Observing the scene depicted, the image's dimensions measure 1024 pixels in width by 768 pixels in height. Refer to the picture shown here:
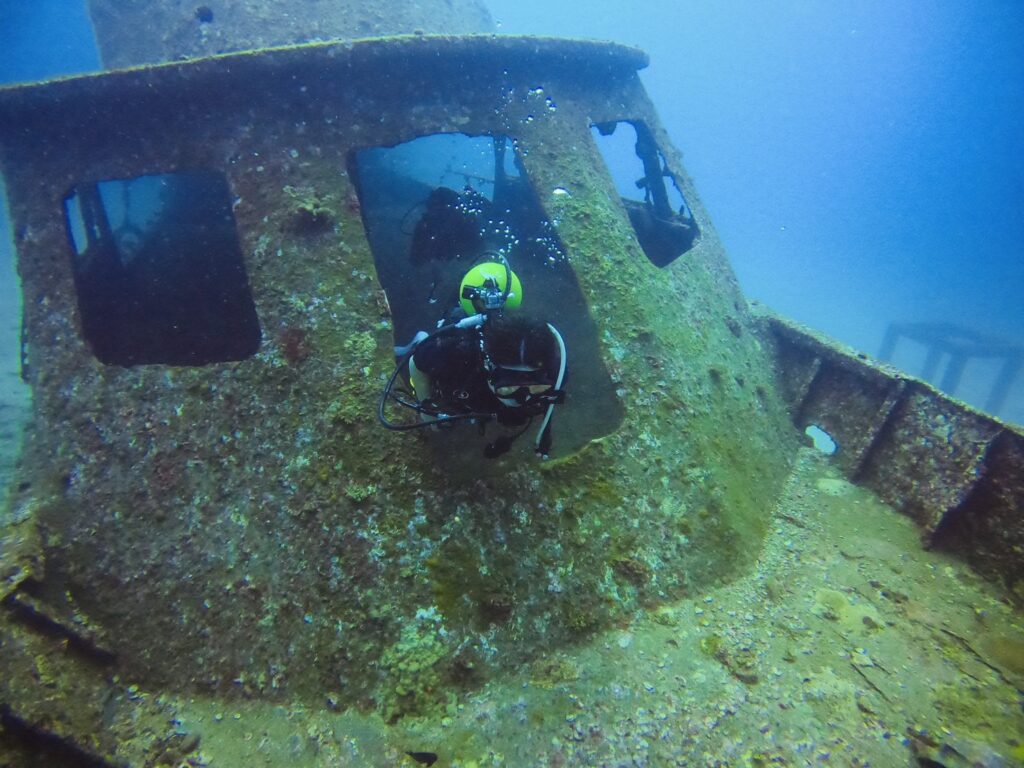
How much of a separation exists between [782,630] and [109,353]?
6.88 meters

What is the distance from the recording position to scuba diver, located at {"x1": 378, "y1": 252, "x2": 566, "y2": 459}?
296cm

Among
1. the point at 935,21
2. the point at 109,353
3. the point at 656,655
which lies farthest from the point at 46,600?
the point at 935,21

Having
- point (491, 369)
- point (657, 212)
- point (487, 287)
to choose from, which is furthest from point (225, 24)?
point (491, 369)

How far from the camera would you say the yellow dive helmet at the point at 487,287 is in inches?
127

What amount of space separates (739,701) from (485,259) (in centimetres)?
558

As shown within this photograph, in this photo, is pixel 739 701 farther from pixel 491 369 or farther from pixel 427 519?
pixel 491 369

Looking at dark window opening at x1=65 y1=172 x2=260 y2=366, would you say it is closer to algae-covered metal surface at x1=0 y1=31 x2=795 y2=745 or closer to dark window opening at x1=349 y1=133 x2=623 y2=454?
algae-covered metal surface at x1=0 y1=31 x2=795 y2=745

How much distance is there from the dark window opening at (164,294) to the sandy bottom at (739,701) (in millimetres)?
3758

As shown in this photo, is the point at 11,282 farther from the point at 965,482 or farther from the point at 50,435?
the point at 965,482

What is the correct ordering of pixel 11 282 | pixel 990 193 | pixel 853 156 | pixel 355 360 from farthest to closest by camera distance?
pixel 853 156, pixel 990 193, pixel 11 282, pixel 355 360

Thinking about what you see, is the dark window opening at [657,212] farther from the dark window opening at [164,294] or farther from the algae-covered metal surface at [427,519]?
the dark window opening at [164,294]

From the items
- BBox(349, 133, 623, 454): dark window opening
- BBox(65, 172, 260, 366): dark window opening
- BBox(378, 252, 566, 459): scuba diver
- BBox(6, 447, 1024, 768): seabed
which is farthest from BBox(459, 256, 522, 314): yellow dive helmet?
BBox(65, 172, 260, 366): dark window opening

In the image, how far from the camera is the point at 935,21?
328ft

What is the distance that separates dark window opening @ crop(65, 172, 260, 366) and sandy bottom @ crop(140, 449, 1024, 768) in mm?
3758
